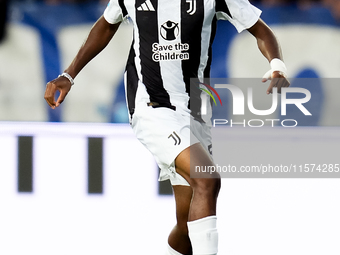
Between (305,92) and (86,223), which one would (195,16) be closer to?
(86,223)

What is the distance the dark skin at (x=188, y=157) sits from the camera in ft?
7.92

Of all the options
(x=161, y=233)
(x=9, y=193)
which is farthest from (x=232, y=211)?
(x=9, y=193)

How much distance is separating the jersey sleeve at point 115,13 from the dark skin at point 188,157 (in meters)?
0.05

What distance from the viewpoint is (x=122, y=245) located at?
340 centimetres

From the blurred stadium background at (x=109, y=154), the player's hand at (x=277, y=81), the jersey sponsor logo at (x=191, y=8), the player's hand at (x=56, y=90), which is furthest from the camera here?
the blurred stadium background at (x=109, y=154)

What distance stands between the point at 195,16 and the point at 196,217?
104 cm

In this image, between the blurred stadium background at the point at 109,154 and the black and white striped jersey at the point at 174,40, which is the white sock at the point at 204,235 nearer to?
the black and white striped jersey at the point at 174,40

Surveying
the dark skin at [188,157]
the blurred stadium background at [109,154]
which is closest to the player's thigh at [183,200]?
the dark skin at [188,157]

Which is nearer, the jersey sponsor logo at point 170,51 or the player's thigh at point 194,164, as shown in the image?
the player's thigh at point 194,164

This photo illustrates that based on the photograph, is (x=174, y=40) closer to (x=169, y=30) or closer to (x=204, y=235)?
(x=169, y=30)

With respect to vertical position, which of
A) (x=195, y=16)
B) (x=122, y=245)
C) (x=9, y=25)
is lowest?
(x=122, y=245)

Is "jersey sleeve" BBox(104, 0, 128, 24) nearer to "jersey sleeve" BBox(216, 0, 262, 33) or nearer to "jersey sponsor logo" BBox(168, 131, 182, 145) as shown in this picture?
"jersey sleeve" BBox(216, 0, 262, 33)

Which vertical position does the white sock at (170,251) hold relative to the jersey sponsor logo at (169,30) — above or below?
below

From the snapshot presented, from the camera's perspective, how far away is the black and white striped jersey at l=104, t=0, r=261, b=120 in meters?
2.75
